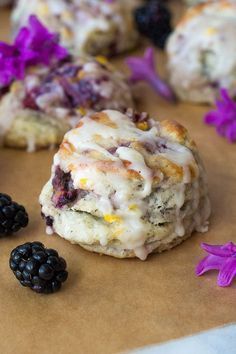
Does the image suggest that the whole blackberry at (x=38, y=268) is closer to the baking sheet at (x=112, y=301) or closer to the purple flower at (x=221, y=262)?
the baking sheet at (x=112, y=301)

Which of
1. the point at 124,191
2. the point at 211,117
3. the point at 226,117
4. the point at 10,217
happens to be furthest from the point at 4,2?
the point at 124,191

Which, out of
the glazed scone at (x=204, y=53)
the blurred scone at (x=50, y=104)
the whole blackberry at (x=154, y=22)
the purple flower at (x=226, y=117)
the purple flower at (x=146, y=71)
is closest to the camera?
the blurred scone at (x=50, y=104)

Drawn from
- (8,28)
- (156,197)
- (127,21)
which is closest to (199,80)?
(127,21)

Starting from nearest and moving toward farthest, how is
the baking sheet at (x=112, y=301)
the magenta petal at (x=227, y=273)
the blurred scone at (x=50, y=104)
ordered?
the baking sheet at (x=112, y=301) → the magenta petal at (x=227, y=273) → the blurred scone at (x=50, y=104)

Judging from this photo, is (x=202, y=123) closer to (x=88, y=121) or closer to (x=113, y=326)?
(x=88, y=121)

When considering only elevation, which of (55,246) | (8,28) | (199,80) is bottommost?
(8,28)

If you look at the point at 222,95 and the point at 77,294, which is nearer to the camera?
the point at 77,294

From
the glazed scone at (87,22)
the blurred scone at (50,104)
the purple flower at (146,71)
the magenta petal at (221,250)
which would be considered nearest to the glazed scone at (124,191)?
the magenta petal at (221,250)
